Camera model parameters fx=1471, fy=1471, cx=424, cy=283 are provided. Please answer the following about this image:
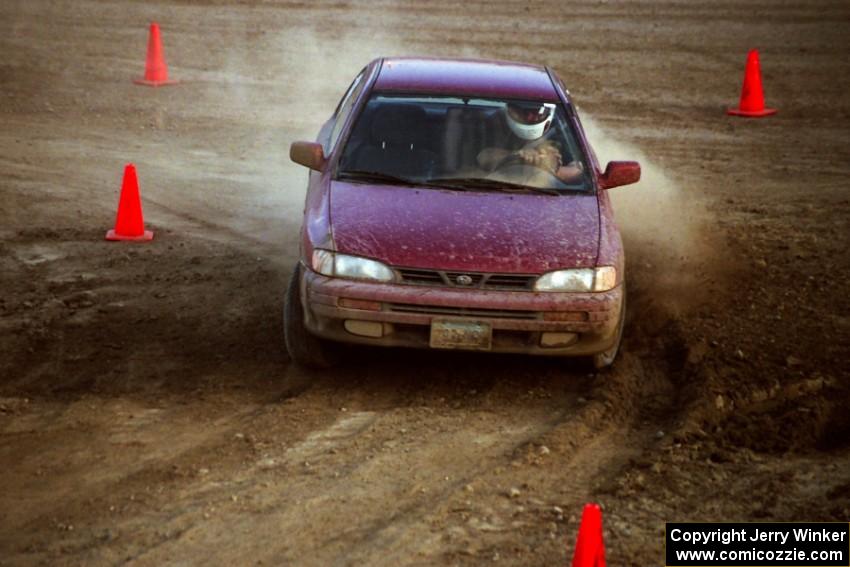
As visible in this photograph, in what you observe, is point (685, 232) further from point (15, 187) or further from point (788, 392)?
point (15, 187)

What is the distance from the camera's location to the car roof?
9469mm

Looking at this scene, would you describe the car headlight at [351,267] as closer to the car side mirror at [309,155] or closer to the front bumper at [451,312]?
the front bumper at [451,312]

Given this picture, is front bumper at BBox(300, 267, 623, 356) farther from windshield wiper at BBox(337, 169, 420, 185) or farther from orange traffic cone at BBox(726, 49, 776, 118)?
orange traffic cone at BBox(726, 49, 776, 118)

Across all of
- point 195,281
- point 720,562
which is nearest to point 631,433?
point 720,562

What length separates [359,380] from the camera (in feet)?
27.9

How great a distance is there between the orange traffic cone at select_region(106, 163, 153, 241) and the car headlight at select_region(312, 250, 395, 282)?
393cm

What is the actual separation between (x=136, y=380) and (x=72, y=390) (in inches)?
15.0

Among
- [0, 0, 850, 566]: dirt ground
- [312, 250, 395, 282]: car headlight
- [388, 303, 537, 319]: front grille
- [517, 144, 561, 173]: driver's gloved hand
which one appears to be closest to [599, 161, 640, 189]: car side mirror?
[517, 144, 561, 173]: driver's gloved hand

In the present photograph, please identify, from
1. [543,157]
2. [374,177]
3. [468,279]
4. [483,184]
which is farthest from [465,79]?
[468,279]

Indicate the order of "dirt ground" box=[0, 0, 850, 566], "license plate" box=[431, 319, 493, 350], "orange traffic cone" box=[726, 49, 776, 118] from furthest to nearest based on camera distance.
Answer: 1. "orange traffic cone" box=[726, 49, 776, 118]
2. "license plate" box=[431, 319, 493, 350]
3. "dirt ground" box=[0, 0, 850, 566]

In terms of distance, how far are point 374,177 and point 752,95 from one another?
1078 centimetres

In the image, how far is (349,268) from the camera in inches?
317

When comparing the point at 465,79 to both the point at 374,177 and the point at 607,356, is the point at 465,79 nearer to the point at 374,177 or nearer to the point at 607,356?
the point at 374,177

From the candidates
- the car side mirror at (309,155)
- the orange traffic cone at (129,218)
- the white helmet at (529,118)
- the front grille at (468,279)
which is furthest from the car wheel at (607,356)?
the orange traffic cone at (129,218)
